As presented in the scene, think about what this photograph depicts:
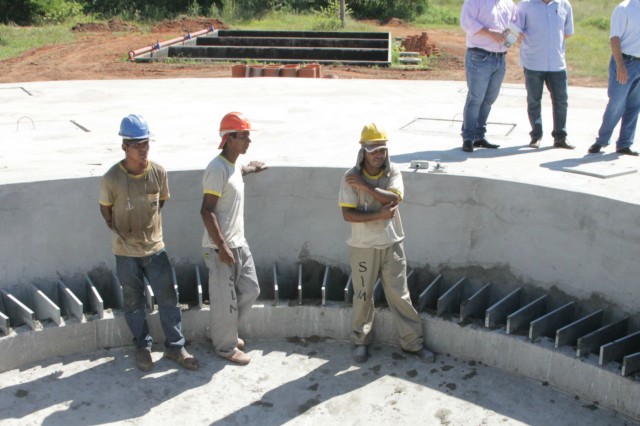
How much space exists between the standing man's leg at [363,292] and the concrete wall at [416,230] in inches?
38.7

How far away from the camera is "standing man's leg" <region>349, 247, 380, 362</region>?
191 inches

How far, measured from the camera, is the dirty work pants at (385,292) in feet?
16.0

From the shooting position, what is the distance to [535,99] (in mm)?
6785

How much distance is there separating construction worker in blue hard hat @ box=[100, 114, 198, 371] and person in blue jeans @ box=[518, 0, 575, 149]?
12.0 feet

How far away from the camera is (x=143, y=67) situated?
18.9 m

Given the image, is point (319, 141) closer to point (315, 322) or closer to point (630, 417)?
point (315, 322)

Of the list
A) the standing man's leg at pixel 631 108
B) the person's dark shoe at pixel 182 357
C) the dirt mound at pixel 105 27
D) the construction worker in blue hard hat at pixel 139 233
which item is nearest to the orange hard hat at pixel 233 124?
the construction worker in blue hard hat at pixel 139 233

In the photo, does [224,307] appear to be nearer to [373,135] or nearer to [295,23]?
[373,135]

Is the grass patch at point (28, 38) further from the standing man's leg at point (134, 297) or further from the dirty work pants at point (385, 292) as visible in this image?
the dirty work pants at point (385, 292)

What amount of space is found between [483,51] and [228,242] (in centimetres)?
311

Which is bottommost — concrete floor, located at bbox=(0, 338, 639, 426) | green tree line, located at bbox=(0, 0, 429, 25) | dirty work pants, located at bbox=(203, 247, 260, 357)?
concrete floor, located at bbox=(0, 338, 639, 426)

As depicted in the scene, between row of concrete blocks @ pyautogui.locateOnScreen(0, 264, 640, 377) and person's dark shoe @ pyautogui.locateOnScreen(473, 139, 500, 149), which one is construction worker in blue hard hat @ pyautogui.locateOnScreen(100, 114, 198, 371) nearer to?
row of concrete blocks @ pyautogui.locateOnScreen(0, 264, 640, 377)

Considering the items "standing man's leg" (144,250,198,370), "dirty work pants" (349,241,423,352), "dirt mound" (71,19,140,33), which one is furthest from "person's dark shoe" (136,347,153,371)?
"dirt mound" (71,19,140,33)

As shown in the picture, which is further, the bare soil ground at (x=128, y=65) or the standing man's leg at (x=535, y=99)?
the bare soil ground at (x=128, y=65)
